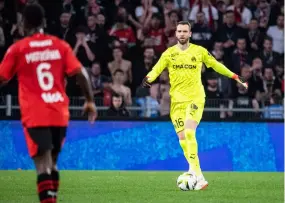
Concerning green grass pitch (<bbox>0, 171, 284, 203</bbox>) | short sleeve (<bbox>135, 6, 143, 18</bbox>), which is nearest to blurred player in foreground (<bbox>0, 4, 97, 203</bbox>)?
green grass pitch (<bbox>0, 171, 284, 203</bbox>)

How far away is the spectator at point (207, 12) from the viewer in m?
20.7

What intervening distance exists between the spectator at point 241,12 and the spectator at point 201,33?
962 mm

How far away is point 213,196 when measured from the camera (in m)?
11.6

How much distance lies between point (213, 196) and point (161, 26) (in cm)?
936

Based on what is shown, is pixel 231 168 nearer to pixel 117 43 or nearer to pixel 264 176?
pixel 264 176

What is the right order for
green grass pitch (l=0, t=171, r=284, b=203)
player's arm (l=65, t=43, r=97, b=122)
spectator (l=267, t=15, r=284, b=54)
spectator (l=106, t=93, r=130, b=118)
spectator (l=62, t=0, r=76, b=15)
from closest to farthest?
1. player's arm (l=65, t=43, r=97, b=122)
2. green grass pitch (l=0, t=171, r=284, b=203)
3. spectator (l=106, t=93, r=130, b=118)
4. spectator (l=62, t=0, r=76, b=15)
5. spectator (l=267, t=15, r=284, b=54)

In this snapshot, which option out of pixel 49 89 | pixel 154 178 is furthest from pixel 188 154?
pixel 49 89

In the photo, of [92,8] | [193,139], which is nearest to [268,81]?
[92,8]

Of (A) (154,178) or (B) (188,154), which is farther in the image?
(A) (154,178)

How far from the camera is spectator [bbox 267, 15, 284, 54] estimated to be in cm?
2089

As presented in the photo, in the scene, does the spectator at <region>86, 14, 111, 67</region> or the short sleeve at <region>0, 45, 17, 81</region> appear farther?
the spectator at <region>86, 14, 111, 67</region>

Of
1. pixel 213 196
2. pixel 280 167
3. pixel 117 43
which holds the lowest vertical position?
pixel 280 167

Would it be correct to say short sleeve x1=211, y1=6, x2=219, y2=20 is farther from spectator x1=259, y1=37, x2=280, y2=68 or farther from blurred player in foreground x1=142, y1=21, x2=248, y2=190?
blurred player in foreground x1=142, y1=21, x2=248, y2=190

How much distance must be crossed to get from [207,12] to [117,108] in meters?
3.95
